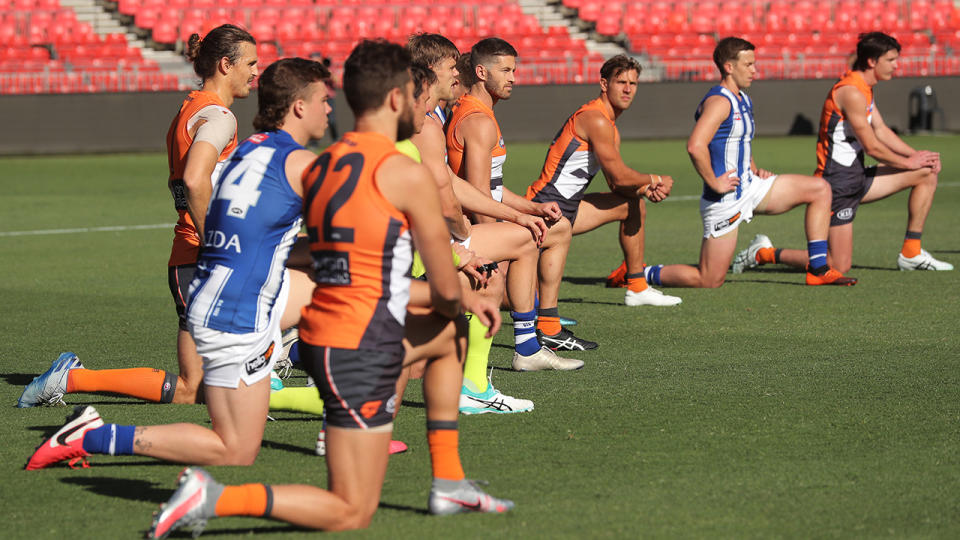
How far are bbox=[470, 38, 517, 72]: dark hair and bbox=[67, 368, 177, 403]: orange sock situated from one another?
2770 millimetres

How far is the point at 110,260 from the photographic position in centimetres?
1242

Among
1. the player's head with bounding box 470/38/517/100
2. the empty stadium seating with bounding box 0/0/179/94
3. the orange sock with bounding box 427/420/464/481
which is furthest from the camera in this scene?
the empty stadium seating with bounding box 0/0/179/94

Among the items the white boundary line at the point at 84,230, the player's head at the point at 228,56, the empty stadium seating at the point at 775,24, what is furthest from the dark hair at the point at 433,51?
the empty stadium seating at the point at 775,24

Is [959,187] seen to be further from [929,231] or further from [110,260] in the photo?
[110,260]

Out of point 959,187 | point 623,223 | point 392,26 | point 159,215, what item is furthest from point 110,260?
point 392,26

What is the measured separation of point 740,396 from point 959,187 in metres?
13.5

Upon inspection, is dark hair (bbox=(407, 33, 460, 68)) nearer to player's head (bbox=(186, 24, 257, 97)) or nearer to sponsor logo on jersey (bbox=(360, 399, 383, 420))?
player's head (bbox=(186, 24, 257, 97))

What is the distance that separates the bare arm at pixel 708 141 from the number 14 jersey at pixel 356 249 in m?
6.45

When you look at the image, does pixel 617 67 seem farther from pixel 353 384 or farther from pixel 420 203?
pixel 353 384

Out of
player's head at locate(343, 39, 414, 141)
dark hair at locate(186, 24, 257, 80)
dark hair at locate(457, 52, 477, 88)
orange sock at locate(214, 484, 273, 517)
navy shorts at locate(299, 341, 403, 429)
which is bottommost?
orange sock at locate(214, 484, 273, 517)

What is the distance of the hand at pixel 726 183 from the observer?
1038 cm

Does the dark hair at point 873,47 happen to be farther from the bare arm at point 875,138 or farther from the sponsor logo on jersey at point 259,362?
the sponsor logo on jersey at point 259,362

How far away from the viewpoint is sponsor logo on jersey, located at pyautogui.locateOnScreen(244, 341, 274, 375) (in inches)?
200

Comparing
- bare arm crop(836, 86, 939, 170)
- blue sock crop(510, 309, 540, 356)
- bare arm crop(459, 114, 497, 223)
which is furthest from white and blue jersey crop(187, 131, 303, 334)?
bare arm crop(836, 86, 939, 170)
